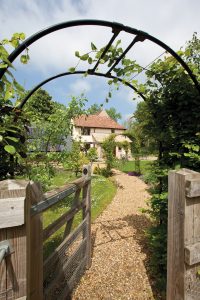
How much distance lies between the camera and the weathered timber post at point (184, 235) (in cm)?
213

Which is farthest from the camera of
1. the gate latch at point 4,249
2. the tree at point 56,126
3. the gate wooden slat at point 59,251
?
the tree at point 56,126

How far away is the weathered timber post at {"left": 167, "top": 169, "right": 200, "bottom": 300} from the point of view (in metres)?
2.13

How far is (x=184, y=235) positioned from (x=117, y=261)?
9.08 ft

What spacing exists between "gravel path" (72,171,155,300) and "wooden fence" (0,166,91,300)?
A: 387mm

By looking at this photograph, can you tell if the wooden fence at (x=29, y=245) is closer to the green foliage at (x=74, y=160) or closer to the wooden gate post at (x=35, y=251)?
the wooden gate post at (x=35, y=251)

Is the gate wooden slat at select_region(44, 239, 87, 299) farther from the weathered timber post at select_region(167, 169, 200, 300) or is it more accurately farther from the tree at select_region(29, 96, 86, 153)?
the tree at select_region(29, 96, 86, 153)

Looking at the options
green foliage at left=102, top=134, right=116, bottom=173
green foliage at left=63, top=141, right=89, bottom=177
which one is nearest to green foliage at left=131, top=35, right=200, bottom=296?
green foliage at left=63, top=141, right=89, bottom=177

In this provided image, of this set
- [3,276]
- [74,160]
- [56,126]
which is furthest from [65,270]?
[74,160]

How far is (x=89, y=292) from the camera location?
3525 mm

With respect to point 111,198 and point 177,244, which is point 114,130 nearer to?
point 111,198

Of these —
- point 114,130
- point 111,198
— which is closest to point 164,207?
point 111,198

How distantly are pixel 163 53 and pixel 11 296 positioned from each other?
11.0ft

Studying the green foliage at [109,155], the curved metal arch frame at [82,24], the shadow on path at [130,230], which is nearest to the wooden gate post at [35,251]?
the curved metal arch frame at [82,24]

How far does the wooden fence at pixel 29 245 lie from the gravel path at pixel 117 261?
0.39 meters
